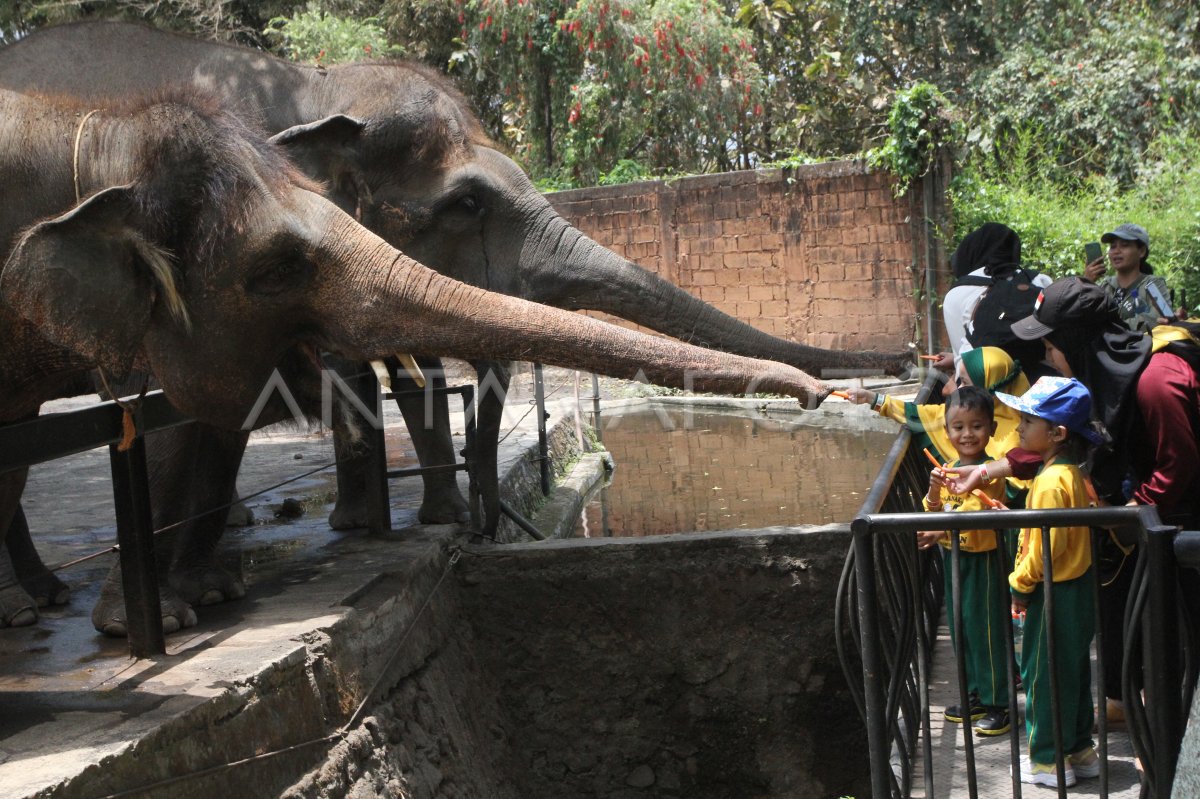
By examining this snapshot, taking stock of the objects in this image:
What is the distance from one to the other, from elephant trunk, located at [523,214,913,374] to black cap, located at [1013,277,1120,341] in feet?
2.63

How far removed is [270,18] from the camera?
22.0 metres

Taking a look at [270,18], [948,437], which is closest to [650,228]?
[270,18]

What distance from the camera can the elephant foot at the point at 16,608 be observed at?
4422 mm

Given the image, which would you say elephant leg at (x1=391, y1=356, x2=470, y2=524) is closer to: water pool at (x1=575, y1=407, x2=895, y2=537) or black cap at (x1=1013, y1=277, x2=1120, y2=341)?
water pool at (x1=575, y1=407, x2=895, y2=537)

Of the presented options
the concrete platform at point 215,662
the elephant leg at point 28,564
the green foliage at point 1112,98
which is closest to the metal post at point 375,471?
the concrete platform at point 215,662

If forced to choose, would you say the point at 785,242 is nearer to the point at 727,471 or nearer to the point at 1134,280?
the point at 727,471

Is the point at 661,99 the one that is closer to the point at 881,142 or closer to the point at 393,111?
the point at 881,142

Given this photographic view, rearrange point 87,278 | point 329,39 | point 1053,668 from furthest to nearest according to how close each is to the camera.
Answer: point 329,39 → point 87,278 → point 1053,668

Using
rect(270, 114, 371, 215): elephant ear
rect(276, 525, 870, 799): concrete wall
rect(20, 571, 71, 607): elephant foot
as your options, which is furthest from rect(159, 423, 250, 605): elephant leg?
rect(270, 114, 371, 215): elephant ear

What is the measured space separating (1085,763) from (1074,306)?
1.47 metres

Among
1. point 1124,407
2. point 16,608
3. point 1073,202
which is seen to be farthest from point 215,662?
point 1073,202

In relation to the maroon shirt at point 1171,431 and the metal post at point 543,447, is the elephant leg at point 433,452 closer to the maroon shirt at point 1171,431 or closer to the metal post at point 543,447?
the metal post at point 543,447

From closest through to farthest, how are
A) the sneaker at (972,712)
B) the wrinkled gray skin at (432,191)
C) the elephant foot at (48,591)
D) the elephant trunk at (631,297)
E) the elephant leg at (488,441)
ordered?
the sneaker at (972,712)
the elephant foot at (48,591)
the elephant trunk at (631,297)
the wrinkled gray skin at (432,191)
the elephant leg at (488,441)

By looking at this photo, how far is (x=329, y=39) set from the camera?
61.9ft
